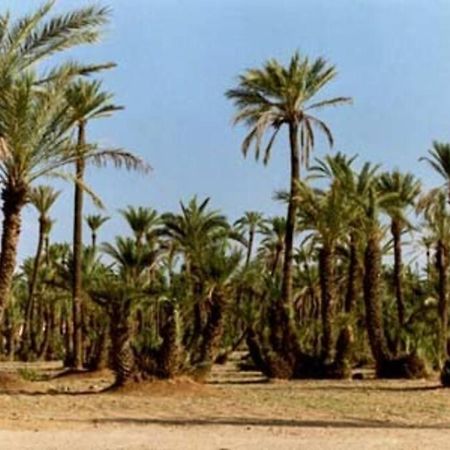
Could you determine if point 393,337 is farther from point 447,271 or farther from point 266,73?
point 266,73

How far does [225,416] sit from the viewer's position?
765 inches

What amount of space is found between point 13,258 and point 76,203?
19.1 m

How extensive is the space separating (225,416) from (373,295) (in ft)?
57.5

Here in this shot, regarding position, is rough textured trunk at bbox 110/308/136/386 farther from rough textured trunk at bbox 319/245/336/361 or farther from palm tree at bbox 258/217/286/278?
Answer: palm tree at bbox 258/217/286/278

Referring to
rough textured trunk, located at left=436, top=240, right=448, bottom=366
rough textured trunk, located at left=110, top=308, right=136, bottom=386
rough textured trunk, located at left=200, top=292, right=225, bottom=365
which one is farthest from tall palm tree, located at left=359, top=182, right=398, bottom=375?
rough textured trunk, located at left=110, top=308, right=136, bottom=386

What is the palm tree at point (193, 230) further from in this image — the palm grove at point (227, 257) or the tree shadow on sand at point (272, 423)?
the tree shadow on sand at point (272, 423)

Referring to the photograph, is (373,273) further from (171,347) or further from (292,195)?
(171,347)

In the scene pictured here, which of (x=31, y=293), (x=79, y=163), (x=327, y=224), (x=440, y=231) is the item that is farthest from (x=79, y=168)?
(x=31, y=293)

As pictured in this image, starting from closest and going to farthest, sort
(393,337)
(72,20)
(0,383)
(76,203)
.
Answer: (72,20) < (0,383) < (393,337) < (76,203)

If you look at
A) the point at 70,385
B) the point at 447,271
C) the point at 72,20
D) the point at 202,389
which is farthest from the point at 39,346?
the point at 72,20

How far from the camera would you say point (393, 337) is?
37.2 meters

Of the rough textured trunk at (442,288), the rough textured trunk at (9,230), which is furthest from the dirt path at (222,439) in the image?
the rough textured trunk at (442,288)

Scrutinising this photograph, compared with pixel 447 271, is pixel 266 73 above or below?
above

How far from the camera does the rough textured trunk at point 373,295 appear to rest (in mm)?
35812
